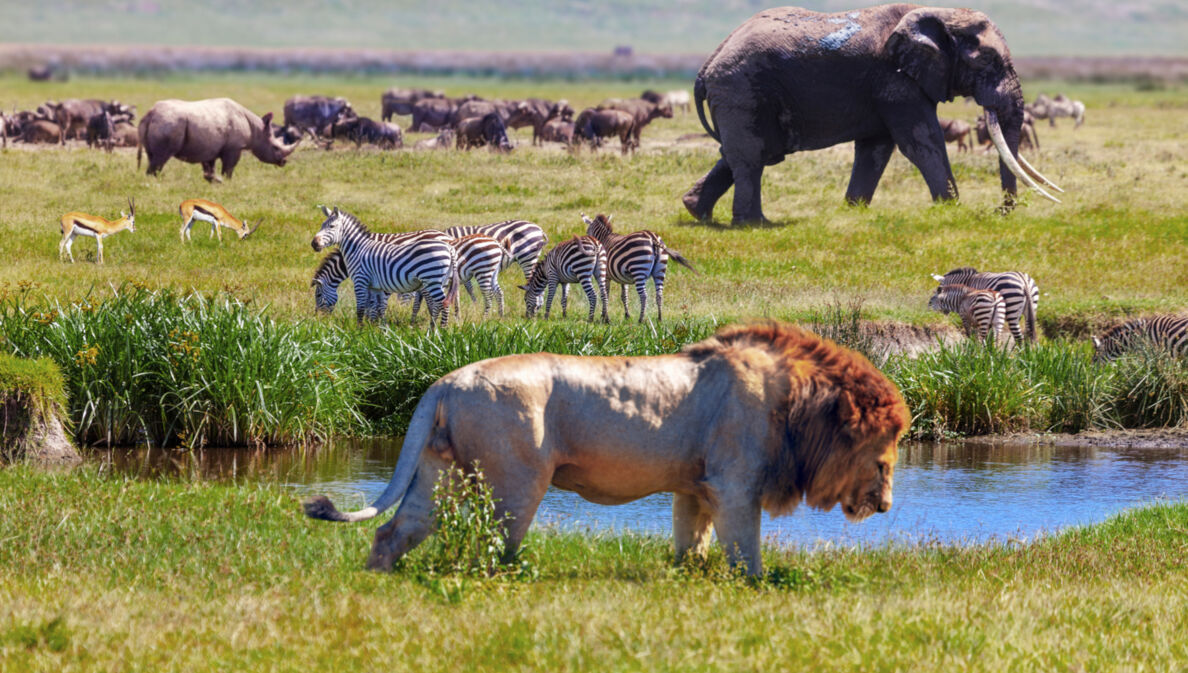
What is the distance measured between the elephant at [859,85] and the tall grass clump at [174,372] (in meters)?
15.0

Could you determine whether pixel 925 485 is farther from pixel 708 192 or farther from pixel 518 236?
pixel 708 192

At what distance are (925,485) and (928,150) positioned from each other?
15552mm

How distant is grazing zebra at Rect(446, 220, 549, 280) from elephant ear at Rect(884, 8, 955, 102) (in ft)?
29.2

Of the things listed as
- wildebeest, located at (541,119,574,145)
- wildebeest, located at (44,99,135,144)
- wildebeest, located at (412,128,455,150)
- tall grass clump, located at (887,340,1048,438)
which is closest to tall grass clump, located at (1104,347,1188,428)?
tall grass clump, located at (887,340,1048,438)

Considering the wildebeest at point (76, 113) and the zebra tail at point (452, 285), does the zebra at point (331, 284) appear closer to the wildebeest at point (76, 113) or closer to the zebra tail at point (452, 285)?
the zebra tail at point (452, 285)

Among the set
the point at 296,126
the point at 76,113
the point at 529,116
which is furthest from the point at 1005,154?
the point at 76,113

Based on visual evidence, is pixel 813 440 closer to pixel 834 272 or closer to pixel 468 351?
pixel 468 351

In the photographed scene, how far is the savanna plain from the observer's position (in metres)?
6.89

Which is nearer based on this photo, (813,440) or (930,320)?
(813,440)

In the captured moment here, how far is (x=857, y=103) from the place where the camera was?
93.9ft

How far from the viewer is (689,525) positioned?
29.5ft

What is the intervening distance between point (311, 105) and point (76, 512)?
56045 mm

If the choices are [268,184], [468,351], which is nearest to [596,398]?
[468,351]

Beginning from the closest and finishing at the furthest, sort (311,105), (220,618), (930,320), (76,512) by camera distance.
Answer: (220,618) → (76,512) → (930,320) → (311,105)
